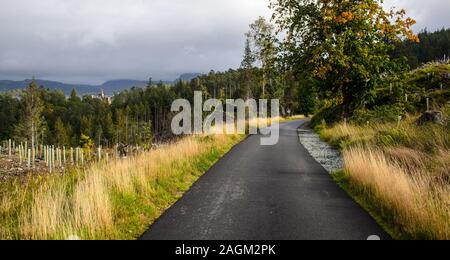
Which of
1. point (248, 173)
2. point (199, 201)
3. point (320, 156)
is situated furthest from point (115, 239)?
point (320, 156)

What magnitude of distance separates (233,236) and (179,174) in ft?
17.2

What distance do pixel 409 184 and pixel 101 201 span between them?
5937mm

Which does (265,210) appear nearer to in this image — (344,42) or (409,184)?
(409,184)

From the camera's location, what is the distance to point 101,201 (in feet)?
21.6

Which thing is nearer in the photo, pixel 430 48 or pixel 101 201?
pixel 101 201

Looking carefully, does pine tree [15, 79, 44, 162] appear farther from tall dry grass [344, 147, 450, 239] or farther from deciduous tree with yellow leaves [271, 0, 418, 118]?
tall dry grass [344, 147, 450, 239]

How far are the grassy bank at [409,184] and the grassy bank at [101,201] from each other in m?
4.35

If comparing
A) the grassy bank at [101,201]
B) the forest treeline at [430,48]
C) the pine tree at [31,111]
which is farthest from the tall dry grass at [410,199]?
the forest treeline at [430,48]

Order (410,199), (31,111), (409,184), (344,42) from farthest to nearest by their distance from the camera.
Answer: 1. (31,111)
2. (344,42)
3. (409,184)
4. (410,199)

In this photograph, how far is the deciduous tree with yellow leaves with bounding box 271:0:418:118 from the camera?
20.2 metres

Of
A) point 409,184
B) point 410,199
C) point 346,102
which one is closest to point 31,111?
point 346,102
